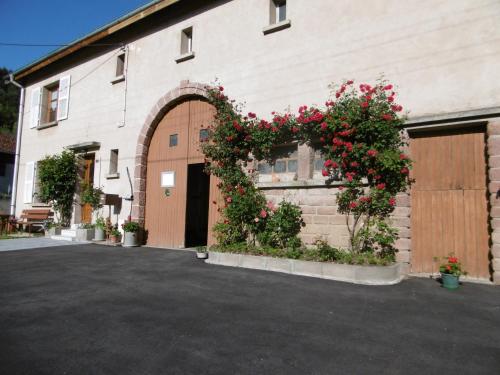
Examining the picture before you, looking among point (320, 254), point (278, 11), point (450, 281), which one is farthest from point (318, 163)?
point (278, 11)

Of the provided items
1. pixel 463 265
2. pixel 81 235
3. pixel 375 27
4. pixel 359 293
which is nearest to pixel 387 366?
pixel 359 293

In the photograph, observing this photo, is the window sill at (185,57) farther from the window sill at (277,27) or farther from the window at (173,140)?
the window sill at (277,27)

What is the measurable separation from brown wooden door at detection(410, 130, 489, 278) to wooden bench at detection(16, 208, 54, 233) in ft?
38.9

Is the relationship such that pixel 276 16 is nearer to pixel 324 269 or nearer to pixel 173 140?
pixel 173 140

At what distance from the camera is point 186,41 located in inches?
388

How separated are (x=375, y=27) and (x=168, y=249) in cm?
681

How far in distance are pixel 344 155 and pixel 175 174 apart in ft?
16.0

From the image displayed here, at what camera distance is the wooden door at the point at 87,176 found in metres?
11.8

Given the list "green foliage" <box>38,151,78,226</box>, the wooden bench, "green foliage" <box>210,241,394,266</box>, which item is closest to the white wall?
"green foliage" <box>38,151,78,226</box>

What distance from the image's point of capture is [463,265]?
5.77 meters

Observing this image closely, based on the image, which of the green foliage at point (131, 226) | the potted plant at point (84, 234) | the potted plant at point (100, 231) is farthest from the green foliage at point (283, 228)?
the potted plant at point (84, 234)

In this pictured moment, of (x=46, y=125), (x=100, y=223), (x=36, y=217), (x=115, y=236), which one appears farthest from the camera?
(x=46, y=125)

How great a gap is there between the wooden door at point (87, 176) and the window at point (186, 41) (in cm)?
478

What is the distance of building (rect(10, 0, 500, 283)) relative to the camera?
5.71m
